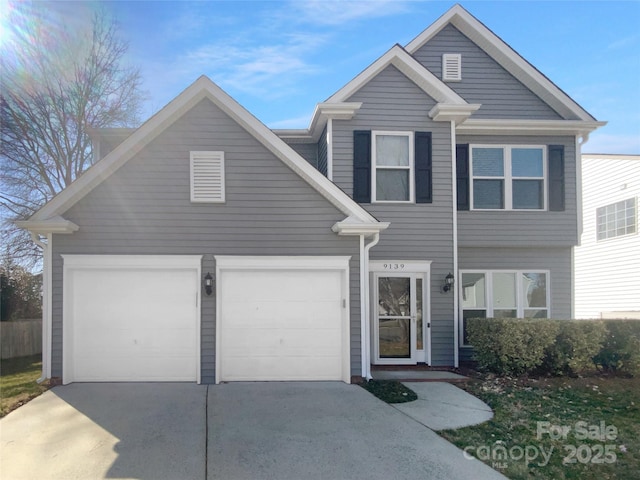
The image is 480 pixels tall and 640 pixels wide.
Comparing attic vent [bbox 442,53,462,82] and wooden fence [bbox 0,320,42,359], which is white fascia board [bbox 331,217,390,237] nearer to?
attic vent [bbox 442,53,462,82]

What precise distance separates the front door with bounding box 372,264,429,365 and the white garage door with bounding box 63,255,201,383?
4222 millimetres

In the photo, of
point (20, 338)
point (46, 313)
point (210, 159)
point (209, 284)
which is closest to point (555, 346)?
point (209, 284)

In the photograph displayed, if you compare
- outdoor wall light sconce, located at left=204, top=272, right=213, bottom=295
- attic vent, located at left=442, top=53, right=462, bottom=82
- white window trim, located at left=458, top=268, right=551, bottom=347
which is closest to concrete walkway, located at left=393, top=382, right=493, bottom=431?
white window trim, located at left=458, top=268, right=551, bottom=347

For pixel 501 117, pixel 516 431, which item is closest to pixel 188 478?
pixel 516 431

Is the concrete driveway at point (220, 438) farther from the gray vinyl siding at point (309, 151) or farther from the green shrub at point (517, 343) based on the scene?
the gray vinyl siding at point (309, 151)

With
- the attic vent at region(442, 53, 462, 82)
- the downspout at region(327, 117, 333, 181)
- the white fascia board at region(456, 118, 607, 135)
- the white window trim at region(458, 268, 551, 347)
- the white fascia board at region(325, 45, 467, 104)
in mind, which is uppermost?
the attic vent at region(442, 53, 462, 82)

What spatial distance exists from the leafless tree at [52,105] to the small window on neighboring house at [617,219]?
1880 cm

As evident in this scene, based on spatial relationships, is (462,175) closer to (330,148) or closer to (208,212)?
(330,148)

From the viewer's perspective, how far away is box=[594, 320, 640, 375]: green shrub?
33.0ft

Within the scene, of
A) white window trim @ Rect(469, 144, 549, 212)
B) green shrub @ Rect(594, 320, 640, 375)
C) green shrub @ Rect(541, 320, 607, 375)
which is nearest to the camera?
green shrub @ Rect(541, 320, 607, 375)

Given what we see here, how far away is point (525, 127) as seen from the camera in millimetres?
11820

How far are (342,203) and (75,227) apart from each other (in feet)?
16.0

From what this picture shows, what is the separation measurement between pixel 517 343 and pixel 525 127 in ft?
17.4

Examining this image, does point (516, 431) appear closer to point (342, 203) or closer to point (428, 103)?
point (342, 203)
